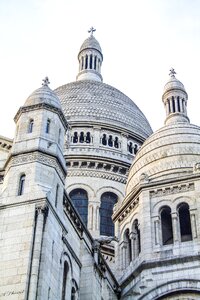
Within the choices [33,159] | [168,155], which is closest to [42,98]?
[33,159]

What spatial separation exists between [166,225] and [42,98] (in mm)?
8849

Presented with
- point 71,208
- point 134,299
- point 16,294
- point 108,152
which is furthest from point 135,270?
point 108,152

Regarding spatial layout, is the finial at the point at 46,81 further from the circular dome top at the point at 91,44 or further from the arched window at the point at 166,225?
the circular dome top at the point at 91,44

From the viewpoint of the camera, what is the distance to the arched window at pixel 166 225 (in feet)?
92.3

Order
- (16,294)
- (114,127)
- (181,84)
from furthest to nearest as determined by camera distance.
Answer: (114,127) < (181,84) < (16,294)

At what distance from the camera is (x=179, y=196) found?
28250mm

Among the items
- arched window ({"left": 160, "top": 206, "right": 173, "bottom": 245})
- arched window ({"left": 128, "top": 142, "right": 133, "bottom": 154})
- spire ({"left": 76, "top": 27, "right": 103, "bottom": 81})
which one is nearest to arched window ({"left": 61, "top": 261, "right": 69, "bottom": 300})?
arched window ({"left": 160, "top": 206, "right": 173, "bottom": 245})

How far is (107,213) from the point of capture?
1556 inches

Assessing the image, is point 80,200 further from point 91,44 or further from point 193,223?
point 91,44

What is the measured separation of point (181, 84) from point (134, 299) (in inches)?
724

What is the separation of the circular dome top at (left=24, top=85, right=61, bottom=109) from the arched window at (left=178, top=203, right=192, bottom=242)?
25.8ft

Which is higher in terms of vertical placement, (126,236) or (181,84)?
(181,84)

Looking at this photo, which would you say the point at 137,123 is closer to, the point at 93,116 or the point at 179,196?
the point at 93,116

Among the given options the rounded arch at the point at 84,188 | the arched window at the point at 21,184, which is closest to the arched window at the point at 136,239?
the arched window at the point at 21,184
